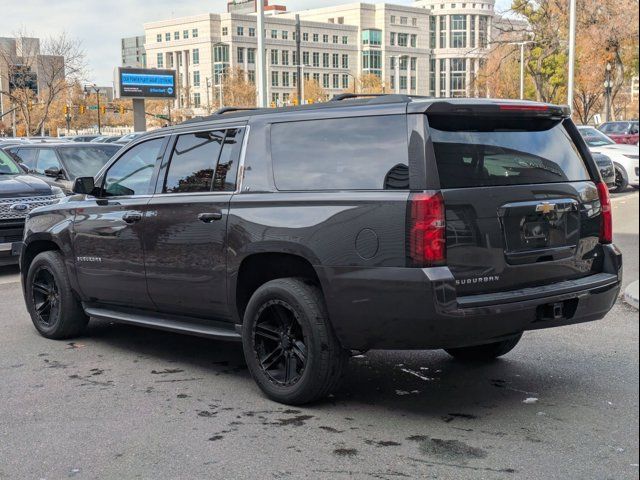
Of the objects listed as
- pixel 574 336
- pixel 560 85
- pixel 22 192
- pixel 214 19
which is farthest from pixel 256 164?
pixel 214 19

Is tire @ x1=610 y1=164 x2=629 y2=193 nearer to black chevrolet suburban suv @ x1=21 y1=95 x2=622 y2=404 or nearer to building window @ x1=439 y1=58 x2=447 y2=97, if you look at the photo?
black chevrolet suburban suv @ x1=21 y1=95 x2=622 y2=404

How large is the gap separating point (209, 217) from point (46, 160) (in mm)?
10934

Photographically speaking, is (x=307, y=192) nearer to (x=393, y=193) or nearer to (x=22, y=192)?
(x=393, y=193)

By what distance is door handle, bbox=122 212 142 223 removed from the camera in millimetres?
6454

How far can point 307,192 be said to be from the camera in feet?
17.3

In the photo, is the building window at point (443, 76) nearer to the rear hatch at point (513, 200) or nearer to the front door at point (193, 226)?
the front door at point (193, 226)

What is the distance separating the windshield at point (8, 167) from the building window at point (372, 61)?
448 ft

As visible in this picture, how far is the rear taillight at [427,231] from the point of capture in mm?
4656

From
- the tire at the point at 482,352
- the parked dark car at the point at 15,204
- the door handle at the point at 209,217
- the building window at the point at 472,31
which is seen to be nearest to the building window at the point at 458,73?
the building window at the point at 472,31

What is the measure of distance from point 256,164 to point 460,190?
1.54m

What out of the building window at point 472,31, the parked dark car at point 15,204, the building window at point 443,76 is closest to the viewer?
the parked dark car at point 15,204

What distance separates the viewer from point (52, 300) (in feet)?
24.7

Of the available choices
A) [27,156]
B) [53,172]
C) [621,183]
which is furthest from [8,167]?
[621,183]

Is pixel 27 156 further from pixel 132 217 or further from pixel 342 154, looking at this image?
pixel 342 154
